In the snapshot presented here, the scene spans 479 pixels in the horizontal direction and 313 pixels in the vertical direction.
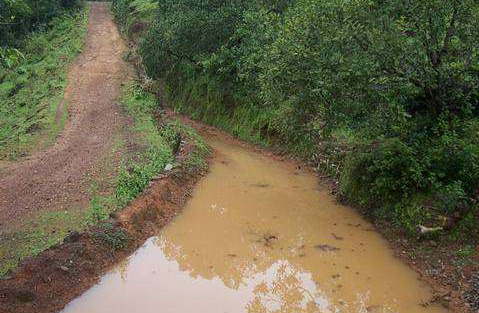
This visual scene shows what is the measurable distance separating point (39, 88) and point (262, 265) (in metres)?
21.0

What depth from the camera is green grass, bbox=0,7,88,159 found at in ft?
68.0

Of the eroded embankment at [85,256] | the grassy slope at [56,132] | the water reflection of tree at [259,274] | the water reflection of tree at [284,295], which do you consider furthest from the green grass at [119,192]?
the water reflection of tree at [284,295]

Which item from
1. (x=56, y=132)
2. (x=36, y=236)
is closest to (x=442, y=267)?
(x=36, y=236)

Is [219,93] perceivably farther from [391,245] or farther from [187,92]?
[391,245]

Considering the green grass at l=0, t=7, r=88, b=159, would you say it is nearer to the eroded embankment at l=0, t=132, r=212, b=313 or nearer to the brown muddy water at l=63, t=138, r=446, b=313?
the eroded embankment at l=0, t=132, r=212, b=313

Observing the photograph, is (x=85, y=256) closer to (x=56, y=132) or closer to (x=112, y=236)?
(x=112, y=236)

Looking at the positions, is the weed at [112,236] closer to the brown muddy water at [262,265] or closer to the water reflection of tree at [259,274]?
the brown muddy water at [262,265]

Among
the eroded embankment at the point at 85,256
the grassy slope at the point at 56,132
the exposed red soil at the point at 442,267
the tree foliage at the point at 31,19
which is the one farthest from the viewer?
the tree foliage at the point at 31,19

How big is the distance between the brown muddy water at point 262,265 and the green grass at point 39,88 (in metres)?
6.48

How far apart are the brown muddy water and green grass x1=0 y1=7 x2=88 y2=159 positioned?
→ 6479 millimetres

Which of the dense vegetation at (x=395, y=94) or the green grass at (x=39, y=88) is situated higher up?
the dense vegetation at (x=395, y=94)

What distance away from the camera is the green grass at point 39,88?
20.7 metres

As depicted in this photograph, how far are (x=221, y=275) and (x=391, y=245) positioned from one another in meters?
4.30

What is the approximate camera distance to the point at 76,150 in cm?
1847
